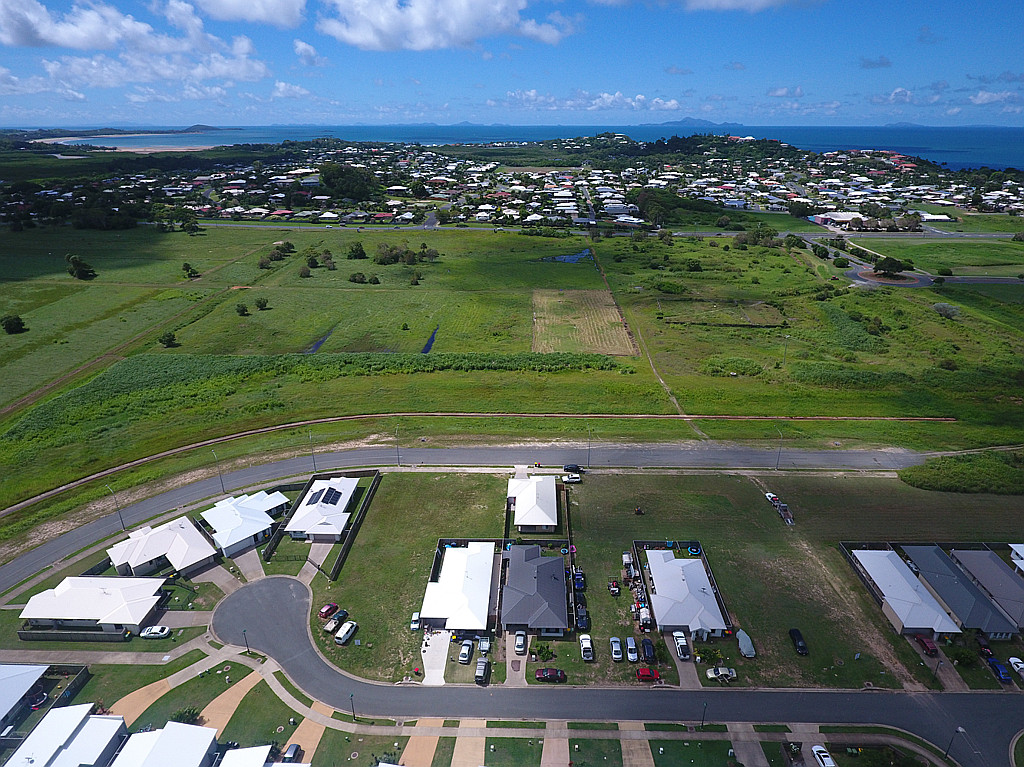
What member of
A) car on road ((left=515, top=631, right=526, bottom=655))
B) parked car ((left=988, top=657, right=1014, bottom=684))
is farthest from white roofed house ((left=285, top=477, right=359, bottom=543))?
parked car ((left=988, top=657, right=1014, bottom=684))

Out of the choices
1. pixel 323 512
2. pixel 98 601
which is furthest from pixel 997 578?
pixel 98 601

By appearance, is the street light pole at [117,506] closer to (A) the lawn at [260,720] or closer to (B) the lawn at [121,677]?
(B) the lawn at [121,677]

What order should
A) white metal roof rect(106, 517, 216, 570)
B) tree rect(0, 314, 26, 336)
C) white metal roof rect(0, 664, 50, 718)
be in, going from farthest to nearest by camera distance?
tree rect(0, 314, 26, 336) → white metal roof rect(106, 517, 216, 570) → white metal roof rect(0, 664, 50, 718)

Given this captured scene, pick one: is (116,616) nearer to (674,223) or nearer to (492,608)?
(492,608)

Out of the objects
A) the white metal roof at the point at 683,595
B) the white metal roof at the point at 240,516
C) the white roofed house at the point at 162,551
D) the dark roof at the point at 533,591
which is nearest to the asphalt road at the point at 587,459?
the white metal roof at the point at 240,516

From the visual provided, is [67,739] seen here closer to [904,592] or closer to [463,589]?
[463,589]

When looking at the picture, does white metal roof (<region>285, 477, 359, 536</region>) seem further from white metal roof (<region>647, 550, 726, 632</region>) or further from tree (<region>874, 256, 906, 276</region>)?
tree (<region>874, 256, 906, 276</region>)
